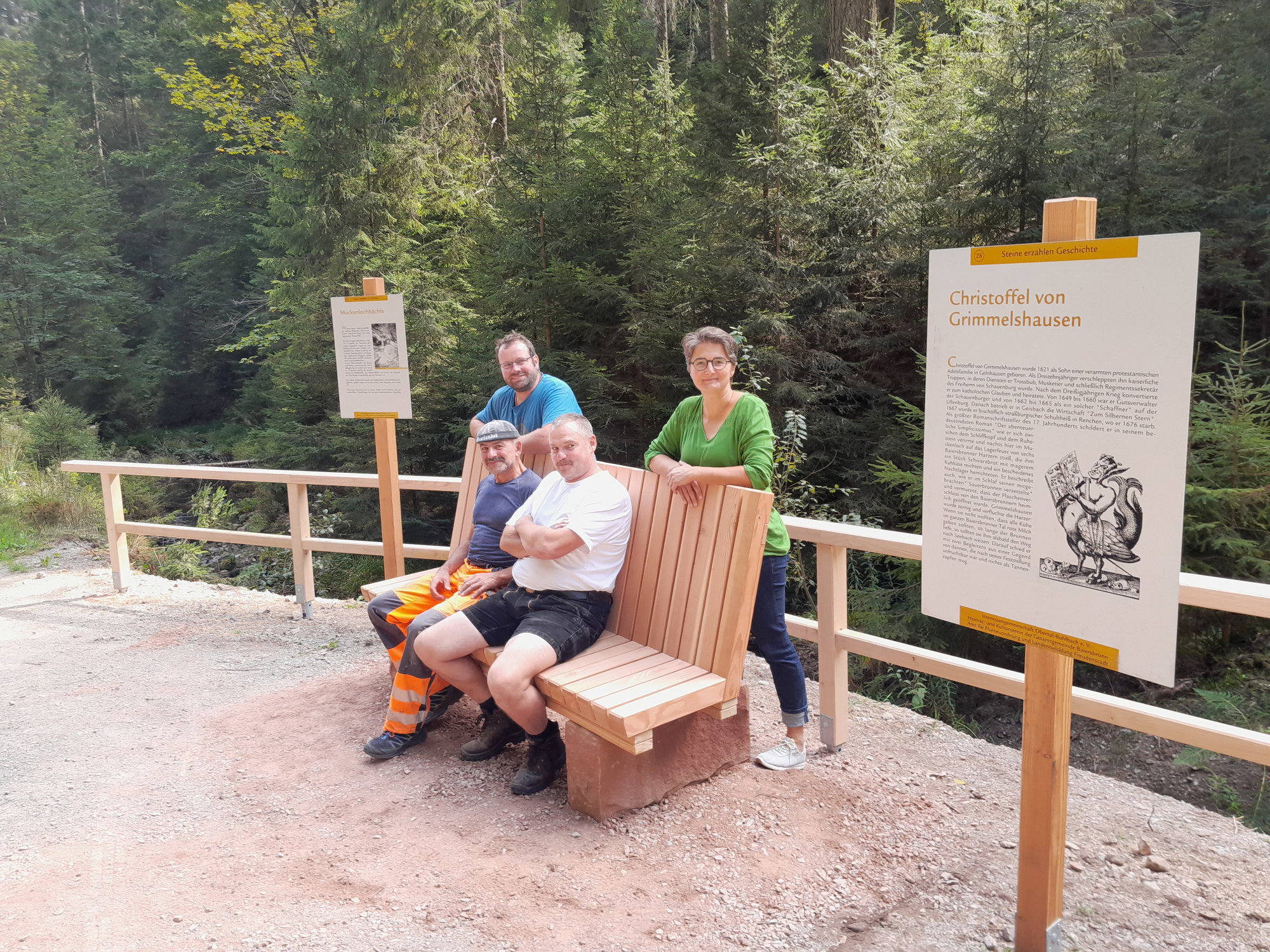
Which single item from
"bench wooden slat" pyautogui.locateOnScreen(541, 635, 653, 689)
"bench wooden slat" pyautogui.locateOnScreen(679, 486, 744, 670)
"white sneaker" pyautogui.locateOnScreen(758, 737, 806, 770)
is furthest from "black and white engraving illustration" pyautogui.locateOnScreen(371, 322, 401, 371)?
"white sneaker" pyautogui.locateOnScreen(758, 737, 806, 770)

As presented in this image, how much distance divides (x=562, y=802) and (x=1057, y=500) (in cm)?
229

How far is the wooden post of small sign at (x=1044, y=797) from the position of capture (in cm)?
237

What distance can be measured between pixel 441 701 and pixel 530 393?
1577mm

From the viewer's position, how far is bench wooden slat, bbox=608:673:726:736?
3092 millimetres

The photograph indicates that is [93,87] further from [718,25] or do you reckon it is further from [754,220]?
[754,220]

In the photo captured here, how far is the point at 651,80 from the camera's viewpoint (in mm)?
13367

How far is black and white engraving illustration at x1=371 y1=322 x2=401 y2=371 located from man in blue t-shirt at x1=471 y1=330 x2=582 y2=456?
970mm

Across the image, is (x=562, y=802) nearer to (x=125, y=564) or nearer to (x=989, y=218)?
(x=125, y=564)

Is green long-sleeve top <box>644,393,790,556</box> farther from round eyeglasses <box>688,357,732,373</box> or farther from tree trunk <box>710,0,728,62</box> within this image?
tree trunk <box>710,0,728,62</box>

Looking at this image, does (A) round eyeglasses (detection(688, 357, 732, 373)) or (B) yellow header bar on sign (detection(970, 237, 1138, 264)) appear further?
(A) round eyeglasses (detection(688, 357, 732, 373))

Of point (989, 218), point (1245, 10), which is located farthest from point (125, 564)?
point (1245, 10)

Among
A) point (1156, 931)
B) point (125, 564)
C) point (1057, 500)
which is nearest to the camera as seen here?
point (1057, 500)

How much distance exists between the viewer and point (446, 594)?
4.46 m

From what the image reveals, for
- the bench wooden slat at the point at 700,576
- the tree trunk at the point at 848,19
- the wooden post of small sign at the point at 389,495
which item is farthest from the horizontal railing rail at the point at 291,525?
the tree trunk at the point at 848,19
